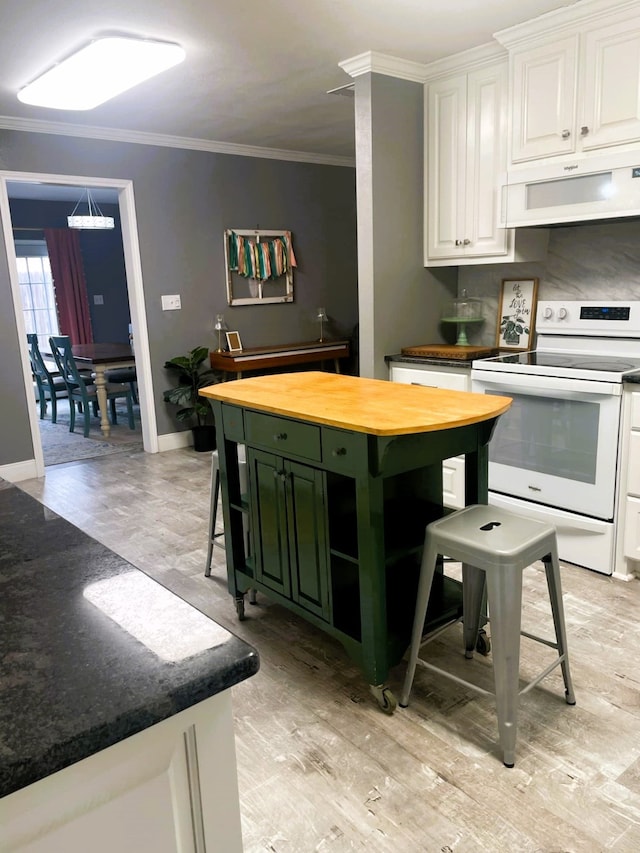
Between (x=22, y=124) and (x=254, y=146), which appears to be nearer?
(x=22, y=124)

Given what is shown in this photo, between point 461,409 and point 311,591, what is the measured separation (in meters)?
0.79

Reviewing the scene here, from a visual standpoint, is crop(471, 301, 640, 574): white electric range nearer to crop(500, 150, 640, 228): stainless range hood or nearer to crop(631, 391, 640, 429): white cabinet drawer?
crop(631, 391, 640, 429): white cabinet drawer

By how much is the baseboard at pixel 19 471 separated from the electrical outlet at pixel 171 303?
1557 millimetres

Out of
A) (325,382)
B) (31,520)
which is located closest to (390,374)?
(325,382)

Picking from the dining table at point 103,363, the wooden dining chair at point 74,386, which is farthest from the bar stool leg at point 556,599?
the wooden dining chair at point 74,386

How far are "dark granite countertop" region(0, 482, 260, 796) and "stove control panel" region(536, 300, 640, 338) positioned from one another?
2.86 metres

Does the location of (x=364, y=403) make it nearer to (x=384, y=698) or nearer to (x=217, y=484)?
(x=384, y=698)

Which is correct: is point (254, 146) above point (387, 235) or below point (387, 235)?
above

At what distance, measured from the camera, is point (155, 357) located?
5.20 meters

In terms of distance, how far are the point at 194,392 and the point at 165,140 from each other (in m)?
1.95

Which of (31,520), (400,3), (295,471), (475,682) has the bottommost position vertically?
(475,682)

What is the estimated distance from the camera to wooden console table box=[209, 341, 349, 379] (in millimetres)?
5234

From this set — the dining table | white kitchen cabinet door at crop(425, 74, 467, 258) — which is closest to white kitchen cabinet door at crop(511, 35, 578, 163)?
white kitchen cabinet door at crop(425, 74, 467, 258)

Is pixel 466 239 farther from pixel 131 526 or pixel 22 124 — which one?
pixel 22 124
